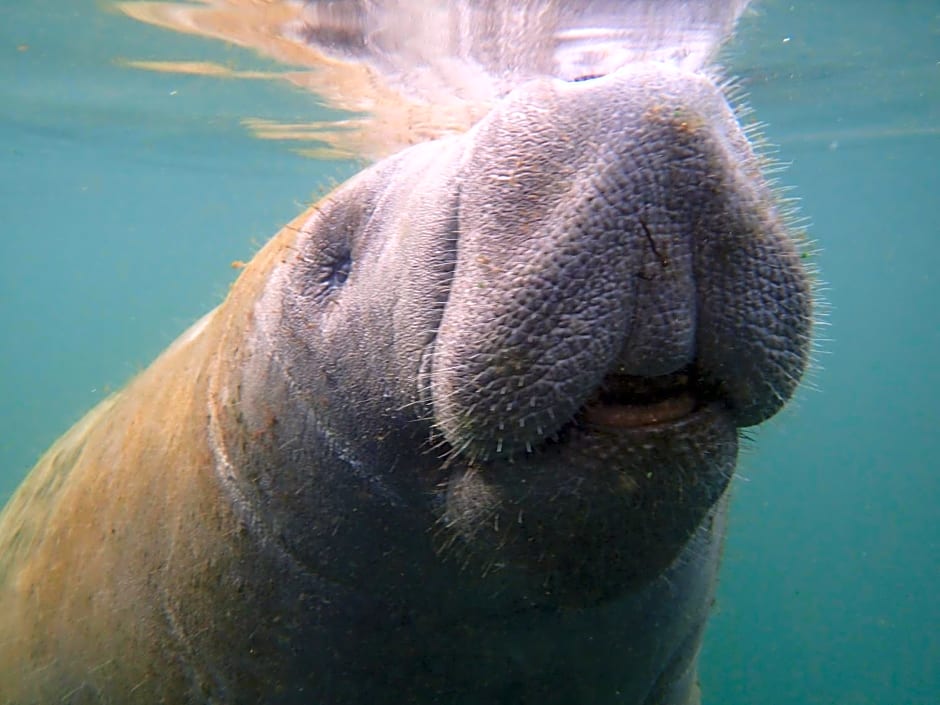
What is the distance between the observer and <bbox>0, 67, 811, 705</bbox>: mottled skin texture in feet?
5.48

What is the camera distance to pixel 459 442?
1.84 meters

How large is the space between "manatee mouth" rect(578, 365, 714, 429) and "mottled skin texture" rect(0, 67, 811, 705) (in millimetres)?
15

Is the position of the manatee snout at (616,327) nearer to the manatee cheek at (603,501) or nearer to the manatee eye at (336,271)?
the manatee cheek at (603,501)

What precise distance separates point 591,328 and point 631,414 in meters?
0.22

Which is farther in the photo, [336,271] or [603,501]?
[336,271]

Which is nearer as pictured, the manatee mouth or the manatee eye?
the manatee mouth

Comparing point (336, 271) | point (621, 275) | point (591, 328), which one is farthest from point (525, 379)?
point (336, 271)

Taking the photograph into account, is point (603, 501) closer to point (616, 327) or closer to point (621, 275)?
point (616, 327)

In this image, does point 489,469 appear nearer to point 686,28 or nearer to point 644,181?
point 644,181

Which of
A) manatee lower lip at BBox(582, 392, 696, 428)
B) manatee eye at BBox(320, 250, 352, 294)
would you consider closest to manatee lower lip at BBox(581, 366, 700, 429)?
manatee lower lip at BBox(582, 392, 696, 428)

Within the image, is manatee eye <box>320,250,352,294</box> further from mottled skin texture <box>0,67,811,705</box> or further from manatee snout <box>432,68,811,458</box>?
manatee snout <box>432,68,811,458</box>

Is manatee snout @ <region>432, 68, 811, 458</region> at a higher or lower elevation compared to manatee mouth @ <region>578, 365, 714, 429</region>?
higher

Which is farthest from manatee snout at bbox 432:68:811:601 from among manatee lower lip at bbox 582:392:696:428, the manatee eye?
the manatee eye

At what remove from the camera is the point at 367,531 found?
220cm
